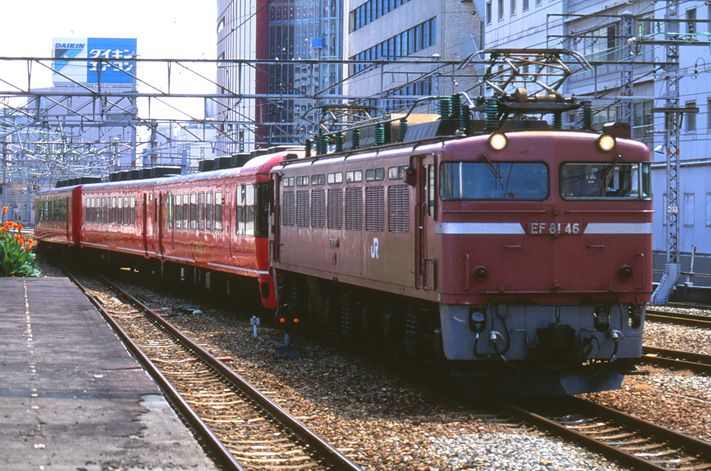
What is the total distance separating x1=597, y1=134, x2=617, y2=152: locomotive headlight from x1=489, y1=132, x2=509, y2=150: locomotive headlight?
1.09 metres

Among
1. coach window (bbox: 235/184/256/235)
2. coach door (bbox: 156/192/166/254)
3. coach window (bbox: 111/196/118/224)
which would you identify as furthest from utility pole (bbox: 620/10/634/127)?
coach window (bbox: 111/196/118/224)

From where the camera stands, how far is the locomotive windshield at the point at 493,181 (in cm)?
1361

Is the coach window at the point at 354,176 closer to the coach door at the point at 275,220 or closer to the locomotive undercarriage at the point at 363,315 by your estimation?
the locomotive undercarriage at the point at 363,315

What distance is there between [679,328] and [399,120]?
9.39m

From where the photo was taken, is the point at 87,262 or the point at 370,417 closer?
the point at 370,417

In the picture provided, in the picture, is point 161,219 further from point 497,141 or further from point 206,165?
point 497,141

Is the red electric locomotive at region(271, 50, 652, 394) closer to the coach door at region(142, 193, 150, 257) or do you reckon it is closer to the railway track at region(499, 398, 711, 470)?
the railway track at region(499, 398, 711, 470)

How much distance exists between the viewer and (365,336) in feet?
58.9

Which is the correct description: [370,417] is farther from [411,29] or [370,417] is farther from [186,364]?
[411,29]

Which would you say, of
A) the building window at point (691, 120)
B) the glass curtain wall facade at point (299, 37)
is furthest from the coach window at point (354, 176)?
the glass curtain wall facade at point (299, 37)

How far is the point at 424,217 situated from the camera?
1429 centimetres

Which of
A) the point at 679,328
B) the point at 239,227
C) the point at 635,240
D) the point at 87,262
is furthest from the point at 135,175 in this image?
the point at 635,240

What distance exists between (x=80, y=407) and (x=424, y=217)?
4273mm

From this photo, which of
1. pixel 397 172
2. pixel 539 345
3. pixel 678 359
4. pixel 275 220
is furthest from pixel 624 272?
pixel 275 220
